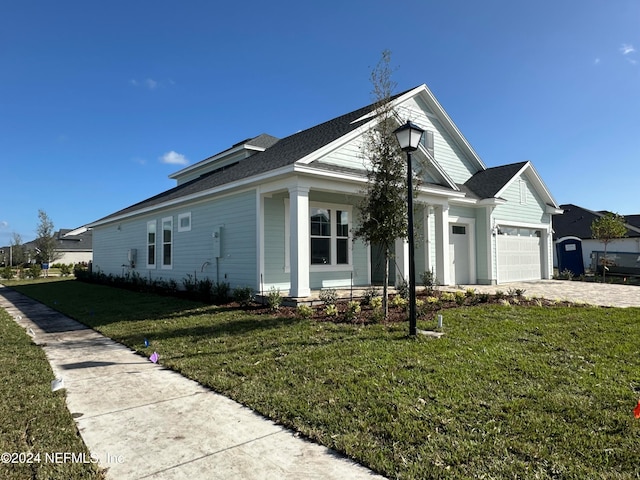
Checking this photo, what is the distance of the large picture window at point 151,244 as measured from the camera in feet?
54.5

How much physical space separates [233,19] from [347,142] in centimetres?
→ 494

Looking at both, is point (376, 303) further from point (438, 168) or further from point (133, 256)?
point (133, 256)

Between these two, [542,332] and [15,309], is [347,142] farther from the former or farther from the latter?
[15,309]

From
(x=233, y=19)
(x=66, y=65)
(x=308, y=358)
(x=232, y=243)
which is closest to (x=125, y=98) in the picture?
(x=66, y=65)

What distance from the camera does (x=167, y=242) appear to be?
1568 centimetres

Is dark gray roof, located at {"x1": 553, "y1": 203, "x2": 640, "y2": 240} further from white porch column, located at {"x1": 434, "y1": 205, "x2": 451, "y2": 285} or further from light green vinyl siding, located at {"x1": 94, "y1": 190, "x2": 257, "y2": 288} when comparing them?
light green vinyl siding, located at {"x1": 94, "y1": 190, "x2": 257, "y2": 288}

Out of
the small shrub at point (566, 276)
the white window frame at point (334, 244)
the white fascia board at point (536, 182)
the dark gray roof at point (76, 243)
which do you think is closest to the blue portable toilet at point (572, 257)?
the small shrub at point (566, 276)

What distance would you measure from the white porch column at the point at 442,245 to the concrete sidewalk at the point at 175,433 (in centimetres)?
1020

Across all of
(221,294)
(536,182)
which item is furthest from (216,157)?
(536,182)

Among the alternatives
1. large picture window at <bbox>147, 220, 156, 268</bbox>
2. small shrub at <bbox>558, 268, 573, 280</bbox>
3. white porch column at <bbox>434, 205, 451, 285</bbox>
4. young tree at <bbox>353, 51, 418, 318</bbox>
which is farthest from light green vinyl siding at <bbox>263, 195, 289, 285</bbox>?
small shrub at <bbox>558, 268, 573, 280</bbox>

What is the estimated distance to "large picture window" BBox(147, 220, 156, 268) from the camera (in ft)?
54.5

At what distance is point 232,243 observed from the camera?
1191 cm

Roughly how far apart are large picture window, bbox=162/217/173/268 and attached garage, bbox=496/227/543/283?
42.0 ft

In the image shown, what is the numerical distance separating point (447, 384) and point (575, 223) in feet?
109
